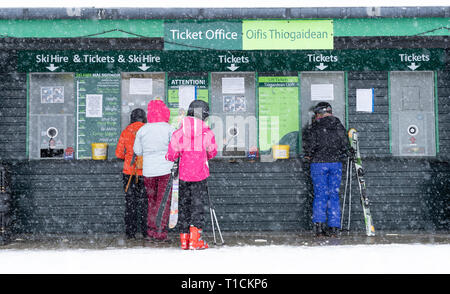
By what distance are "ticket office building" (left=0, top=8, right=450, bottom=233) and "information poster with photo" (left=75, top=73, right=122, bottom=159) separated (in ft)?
0.05

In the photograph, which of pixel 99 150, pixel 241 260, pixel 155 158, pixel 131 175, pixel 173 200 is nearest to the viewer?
pixel 241 260

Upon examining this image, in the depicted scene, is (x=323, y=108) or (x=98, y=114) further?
(x=98, y=114)

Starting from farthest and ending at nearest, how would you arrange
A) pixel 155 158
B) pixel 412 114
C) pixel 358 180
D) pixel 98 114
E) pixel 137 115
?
pixel 412 114 < pixel 98 114 < pixel 358 180 < pixel 137 115 < pixel 155 158

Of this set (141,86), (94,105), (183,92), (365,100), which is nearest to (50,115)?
(94,105)

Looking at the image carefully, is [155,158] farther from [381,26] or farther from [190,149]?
[381,26]

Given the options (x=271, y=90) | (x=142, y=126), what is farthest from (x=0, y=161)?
(x=271, y=90)

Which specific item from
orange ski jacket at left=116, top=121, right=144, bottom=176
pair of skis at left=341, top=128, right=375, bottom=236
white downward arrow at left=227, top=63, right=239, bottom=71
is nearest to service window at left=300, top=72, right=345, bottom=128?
pair of skis at left=341, top=128, right=375, bottom=236

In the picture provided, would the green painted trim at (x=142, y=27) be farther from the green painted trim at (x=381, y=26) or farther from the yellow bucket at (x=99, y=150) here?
the yellow bucket at (x=99, y=150)

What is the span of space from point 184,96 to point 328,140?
7.90 feet

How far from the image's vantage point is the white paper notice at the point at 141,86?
29.3 feet

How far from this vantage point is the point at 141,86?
8945mm

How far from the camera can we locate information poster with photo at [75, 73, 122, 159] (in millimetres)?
8891

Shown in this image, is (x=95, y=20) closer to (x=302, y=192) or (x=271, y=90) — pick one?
(x=271, y=90)

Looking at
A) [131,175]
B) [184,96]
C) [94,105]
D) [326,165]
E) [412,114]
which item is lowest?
[131,175]
